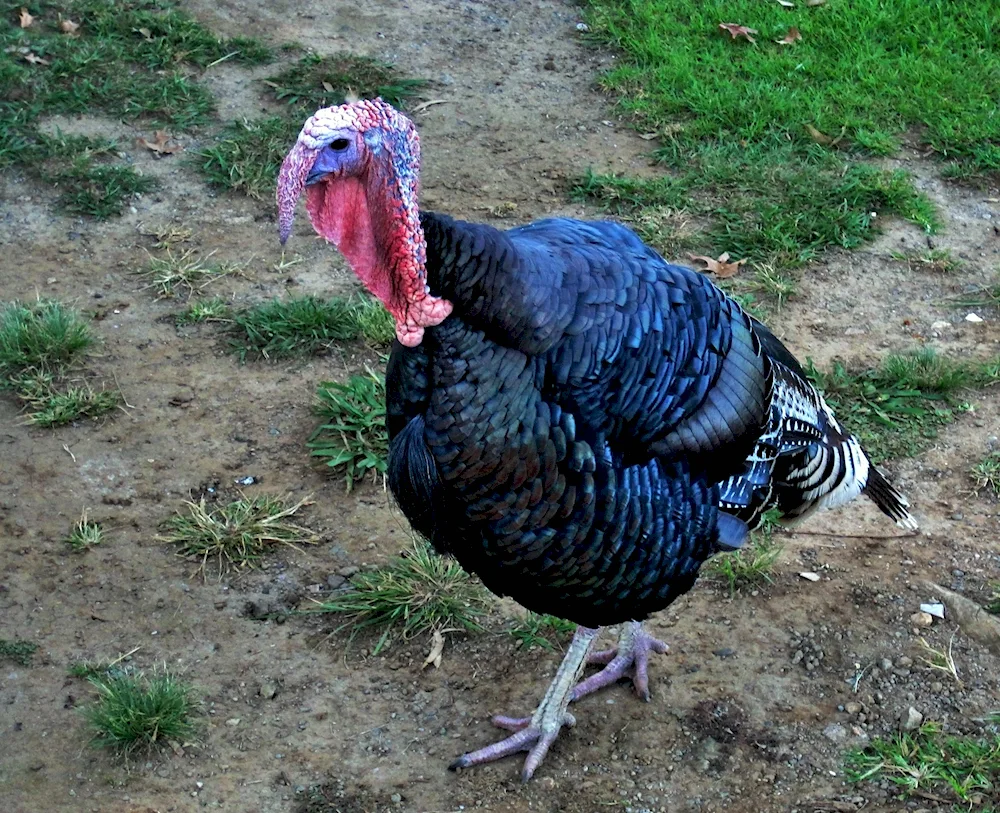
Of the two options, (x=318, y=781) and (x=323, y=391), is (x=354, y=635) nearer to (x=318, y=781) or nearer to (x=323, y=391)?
(x=318, y=781)

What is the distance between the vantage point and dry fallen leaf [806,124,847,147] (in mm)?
7297

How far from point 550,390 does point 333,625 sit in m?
1.61

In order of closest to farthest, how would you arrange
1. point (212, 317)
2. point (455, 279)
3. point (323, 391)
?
point (455, 279) → point (323, 391) → point (212, 317)

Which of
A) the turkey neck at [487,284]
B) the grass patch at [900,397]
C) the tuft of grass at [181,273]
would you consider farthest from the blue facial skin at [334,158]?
the tuft of grass at [181,273]

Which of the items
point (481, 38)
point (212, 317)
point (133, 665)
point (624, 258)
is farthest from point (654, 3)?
point (133, 665)

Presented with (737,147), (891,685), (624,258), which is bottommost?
(891,685)

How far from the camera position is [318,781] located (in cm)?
393

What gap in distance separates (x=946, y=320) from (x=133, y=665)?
4240 millimetres

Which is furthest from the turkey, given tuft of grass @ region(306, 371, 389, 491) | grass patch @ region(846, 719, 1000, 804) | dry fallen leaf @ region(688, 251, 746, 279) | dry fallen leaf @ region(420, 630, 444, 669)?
dry fallen leaf @ region(688, 251, 746, 279)

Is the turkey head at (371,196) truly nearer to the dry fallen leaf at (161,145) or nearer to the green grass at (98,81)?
the green grass at (98,81)

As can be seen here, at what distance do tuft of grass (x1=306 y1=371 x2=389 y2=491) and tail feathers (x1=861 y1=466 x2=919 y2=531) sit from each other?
77.4 inches

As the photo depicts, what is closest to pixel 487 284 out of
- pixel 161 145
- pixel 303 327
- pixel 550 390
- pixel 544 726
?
pixel 550 390

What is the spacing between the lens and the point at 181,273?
6.19m

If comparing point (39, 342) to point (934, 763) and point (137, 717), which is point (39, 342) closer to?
point (137, 717)
